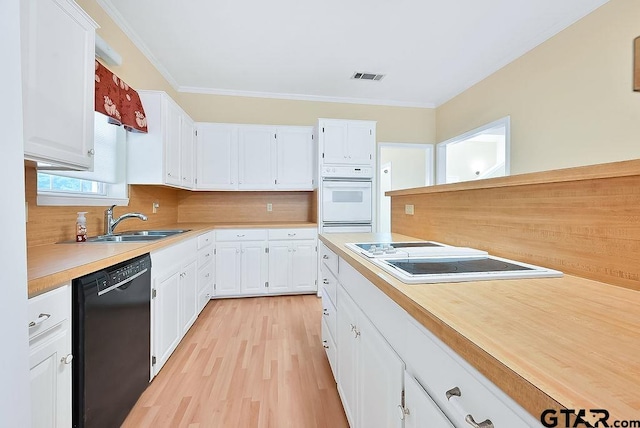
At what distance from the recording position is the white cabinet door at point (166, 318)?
1888mm

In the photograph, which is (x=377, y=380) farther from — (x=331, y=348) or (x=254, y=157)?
(x=254, y=157)

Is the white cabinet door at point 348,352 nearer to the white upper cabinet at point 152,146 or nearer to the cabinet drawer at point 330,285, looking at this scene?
the cabinet drawer at point 330,285

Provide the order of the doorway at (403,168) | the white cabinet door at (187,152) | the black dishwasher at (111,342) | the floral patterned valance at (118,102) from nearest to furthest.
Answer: the black dishwasher at (111,342) → the floral patterned valance at (118,102) → the white cabinet door at (187,152) → the doorway at (403,168)

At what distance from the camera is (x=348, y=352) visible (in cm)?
139

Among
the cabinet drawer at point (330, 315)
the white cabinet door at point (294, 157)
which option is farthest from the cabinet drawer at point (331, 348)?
the white cabinet door at point (294, 157)

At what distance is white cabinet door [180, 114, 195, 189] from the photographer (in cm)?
321

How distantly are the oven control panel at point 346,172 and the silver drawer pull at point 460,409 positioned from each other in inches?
129

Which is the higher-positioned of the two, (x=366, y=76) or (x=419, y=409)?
(x=366, y=76)

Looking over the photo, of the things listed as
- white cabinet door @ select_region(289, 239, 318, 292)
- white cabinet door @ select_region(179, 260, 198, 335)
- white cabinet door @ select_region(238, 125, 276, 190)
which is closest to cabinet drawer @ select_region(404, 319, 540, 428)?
white cabinet door @ select_region(179, 260, 198, 335)

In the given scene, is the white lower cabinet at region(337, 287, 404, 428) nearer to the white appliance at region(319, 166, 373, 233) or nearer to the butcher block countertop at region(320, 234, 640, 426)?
the butcher block countertop at region(320, 234, 640, 426)

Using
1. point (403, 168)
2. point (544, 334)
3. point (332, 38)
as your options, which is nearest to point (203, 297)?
point (332, 38)

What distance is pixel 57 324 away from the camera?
1.01 meters

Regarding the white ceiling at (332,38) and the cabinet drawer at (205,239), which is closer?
the white ceiling at (332,38)

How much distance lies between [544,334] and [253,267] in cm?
330
